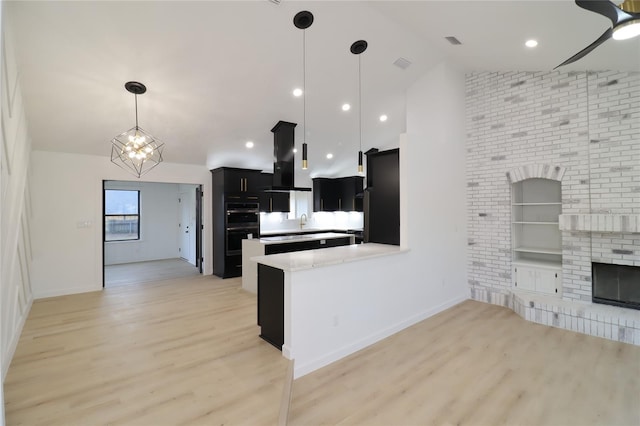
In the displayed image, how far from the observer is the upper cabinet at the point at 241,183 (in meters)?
6.80

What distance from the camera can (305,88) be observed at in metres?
4.63

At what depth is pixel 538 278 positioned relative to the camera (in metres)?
4.77

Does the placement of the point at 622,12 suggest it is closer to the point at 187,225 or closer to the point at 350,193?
the point at 350,193

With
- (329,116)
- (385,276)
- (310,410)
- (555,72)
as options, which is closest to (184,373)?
(310,410)

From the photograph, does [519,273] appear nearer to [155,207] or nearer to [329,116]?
[329,116]

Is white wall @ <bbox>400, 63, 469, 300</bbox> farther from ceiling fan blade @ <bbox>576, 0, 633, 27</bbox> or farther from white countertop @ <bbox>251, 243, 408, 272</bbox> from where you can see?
ceiling fan blade @ <bbox>576, 0, 633, 27</bbox>

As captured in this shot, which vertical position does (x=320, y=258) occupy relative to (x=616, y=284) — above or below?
above

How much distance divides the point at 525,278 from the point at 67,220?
25.9 ft

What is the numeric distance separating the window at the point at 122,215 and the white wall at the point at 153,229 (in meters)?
0.16

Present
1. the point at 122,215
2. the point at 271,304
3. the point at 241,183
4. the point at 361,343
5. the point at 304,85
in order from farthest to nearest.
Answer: the point at 122,215 → the point at 241,183 → the point at 304,85 → the point at 361,343 → the point at 271,304

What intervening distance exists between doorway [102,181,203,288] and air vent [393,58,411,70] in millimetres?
5919

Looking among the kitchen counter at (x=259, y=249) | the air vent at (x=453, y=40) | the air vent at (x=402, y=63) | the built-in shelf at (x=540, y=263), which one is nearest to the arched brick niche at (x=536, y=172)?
the built-in shelf at (x=540, y=263)

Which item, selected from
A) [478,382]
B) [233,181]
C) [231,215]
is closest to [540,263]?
[478,382]

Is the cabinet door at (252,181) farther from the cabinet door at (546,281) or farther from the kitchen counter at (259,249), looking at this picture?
the cabinet door at (546,281)
